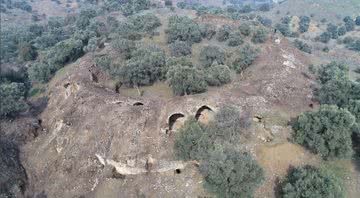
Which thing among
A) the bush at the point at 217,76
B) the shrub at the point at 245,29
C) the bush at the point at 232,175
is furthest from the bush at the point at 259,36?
the bush at the point at 232,175

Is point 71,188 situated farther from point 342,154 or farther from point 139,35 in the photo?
point 139,35

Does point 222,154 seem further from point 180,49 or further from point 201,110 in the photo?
point 180,49

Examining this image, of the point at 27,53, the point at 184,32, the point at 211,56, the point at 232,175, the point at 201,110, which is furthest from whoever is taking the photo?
the point at 27,53

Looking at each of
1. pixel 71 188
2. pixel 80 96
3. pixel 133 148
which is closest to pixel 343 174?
pixel 133 148

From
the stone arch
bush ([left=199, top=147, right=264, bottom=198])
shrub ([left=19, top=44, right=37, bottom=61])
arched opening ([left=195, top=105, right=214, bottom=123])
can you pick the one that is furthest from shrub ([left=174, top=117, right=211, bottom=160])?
shrub ([left=19, top=44, right=37, bottom=61])

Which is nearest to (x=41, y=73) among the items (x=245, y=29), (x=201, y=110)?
(x=245, y=29)

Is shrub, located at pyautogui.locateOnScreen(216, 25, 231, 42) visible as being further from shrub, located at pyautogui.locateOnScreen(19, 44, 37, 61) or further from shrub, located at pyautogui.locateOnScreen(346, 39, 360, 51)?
shrub, located at pyautogui.locateOnScreen(346, 39, 360, 51)
